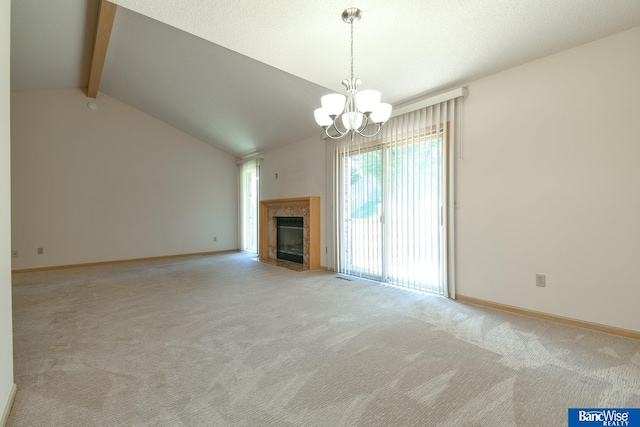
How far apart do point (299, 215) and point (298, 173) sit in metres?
0.87

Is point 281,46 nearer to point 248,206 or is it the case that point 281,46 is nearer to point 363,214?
point 363,214

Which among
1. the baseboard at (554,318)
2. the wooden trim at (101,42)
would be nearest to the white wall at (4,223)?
the wooden trim at (101,42)

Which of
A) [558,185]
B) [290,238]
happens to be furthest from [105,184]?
[558,185]

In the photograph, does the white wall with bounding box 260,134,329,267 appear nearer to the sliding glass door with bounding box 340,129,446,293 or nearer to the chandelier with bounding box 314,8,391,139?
the sliding glass door with bounding box 340,129,446,293

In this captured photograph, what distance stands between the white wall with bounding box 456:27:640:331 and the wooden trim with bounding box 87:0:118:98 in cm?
433

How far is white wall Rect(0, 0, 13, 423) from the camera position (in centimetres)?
153

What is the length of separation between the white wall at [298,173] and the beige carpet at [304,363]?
7.64 ft

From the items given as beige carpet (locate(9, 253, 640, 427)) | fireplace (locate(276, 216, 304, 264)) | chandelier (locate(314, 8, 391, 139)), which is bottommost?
beige carpet (locate(9, 253, 640, 427))

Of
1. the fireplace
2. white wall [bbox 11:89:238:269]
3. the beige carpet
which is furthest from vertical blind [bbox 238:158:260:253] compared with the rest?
the beige carpet

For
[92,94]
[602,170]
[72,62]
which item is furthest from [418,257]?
[92,94]

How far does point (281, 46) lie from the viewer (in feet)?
9.20

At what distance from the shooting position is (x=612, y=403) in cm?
162

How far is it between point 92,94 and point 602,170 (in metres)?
8.06

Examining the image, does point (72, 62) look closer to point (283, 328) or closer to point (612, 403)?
point (283, 328)
